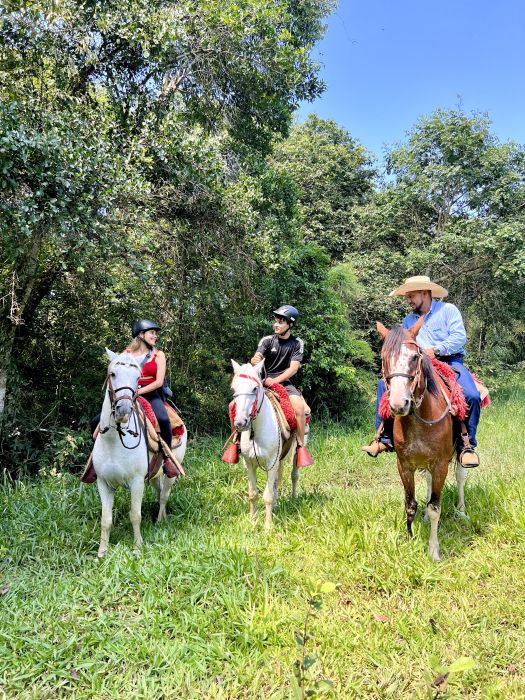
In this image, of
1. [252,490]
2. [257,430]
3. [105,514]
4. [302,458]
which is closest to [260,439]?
[257,430]

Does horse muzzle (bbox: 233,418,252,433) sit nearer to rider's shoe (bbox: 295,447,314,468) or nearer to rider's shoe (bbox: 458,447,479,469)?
rider's shoe (bbox: 295,447,314,468)

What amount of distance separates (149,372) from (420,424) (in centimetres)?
296

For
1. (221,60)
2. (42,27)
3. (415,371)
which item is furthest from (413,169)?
(415,371)

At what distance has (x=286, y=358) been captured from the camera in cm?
580

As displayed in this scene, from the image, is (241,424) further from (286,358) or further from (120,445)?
(286,358)

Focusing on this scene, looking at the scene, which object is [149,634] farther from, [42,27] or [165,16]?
[165,16]

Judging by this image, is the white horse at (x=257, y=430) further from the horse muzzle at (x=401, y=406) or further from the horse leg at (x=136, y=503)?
the horse muzzle at (x=401, y=406)

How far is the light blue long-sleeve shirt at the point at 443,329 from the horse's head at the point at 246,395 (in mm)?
1705

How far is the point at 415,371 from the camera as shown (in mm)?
3773

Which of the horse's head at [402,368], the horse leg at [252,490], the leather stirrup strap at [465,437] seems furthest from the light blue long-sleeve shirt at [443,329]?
the horse leg at [252,490]

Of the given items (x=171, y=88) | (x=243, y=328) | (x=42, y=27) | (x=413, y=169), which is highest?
(x=413, y=169)

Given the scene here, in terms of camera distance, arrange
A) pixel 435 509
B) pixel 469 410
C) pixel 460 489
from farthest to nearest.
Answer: pixel 460 489 < pixel 469 410 < pixel 435 509

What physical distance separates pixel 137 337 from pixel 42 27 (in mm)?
4169

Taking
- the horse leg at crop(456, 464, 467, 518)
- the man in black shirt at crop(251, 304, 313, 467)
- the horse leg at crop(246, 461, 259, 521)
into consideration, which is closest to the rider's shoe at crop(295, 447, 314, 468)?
the man in black shirt at crop(251, 304, 313, 467)
